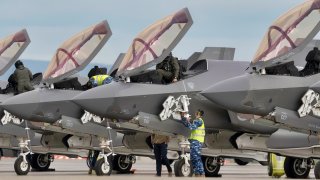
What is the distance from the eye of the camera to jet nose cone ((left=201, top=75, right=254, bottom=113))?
Result: 23.8 m

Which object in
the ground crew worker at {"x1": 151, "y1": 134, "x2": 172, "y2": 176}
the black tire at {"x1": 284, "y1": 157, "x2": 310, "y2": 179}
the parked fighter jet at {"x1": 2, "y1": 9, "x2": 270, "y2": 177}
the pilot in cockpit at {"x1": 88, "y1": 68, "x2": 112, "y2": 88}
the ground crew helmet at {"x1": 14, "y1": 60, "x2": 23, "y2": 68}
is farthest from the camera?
the ground crew helmet at {"x1": 14, "y1": 60, "x2": 23, "y2": 68}

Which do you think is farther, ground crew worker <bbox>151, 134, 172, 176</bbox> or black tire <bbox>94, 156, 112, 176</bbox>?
black tire <bbox>94, 156, 112, 176</bbox>

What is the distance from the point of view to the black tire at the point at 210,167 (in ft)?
88.7

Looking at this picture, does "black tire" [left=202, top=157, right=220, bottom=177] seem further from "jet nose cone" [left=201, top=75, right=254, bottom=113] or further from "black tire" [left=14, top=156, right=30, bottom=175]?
"black tire" [left=14, top=156, right=30, bottom=175]

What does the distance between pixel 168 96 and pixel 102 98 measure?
65.2 inches

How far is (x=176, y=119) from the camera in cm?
2588

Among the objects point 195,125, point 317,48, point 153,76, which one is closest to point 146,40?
point 153,76

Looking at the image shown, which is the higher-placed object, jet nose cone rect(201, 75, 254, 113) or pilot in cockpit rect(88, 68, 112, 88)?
pilot in cockpit rect(88, 68, 112, 88)

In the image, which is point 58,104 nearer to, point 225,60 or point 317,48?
point 225,60

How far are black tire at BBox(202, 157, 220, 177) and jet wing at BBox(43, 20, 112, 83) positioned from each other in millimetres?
4092

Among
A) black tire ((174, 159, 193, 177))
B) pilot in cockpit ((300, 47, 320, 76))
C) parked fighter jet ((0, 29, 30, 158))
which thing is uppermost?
parked fighter jet ((0, 29, 30, 158))

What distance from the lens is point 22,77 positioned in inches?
1165

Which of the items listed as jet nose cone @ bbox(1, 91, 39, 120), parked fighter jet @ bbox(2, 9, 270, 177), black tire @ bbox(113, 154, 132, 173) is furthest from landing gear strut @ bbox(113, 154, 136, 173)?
jet nose cone @ bbox(1, 91, 39, 120)

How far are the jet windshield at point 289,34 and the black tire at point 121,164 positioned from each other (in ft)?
21.7
